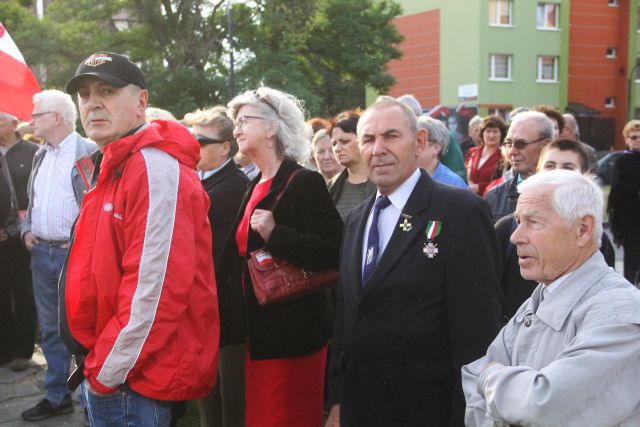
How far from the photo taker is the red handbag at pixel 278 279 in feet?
11.4

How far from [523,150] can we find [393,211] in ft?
5.39

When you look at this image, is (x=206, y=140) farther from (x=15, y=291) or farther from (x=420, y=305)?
(x=15, y=291)

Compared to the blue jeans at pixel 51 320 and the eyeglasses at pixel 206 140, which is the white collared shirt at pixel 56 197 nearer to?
the blue jeans at pixel 51 320

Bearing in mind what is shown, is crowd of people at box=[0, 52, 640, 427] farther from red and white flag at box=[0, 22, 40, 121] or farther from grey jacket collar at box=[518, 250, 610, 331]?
red and white flag at box=[0, 22, 40, 121]

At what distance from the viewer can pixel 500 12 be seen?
41.9 metres

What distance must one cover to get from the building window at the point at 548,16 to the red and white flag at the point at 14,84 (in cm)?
4270

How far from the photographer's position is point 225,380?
160 inches

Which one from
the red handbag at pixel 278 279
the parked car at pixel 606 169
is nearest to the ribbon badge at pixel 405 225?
the red handbag at pixel 278 279

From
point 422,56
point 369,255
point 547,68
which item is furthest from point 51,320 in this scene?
point 547,68

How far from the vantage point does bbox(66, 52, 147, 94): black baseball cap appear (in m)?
2.76

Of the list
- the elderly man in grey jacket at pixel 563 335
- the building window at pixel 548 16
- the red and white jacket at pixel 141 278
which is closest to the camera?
the elderly man in grey jacket at pixel 563 335

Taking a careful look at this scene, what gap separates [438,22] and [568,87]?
976 cm

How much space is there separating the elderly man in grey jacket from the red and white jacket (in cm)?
110

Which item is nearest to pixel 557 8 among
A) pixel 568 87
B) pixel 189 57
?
pixel 568 87
